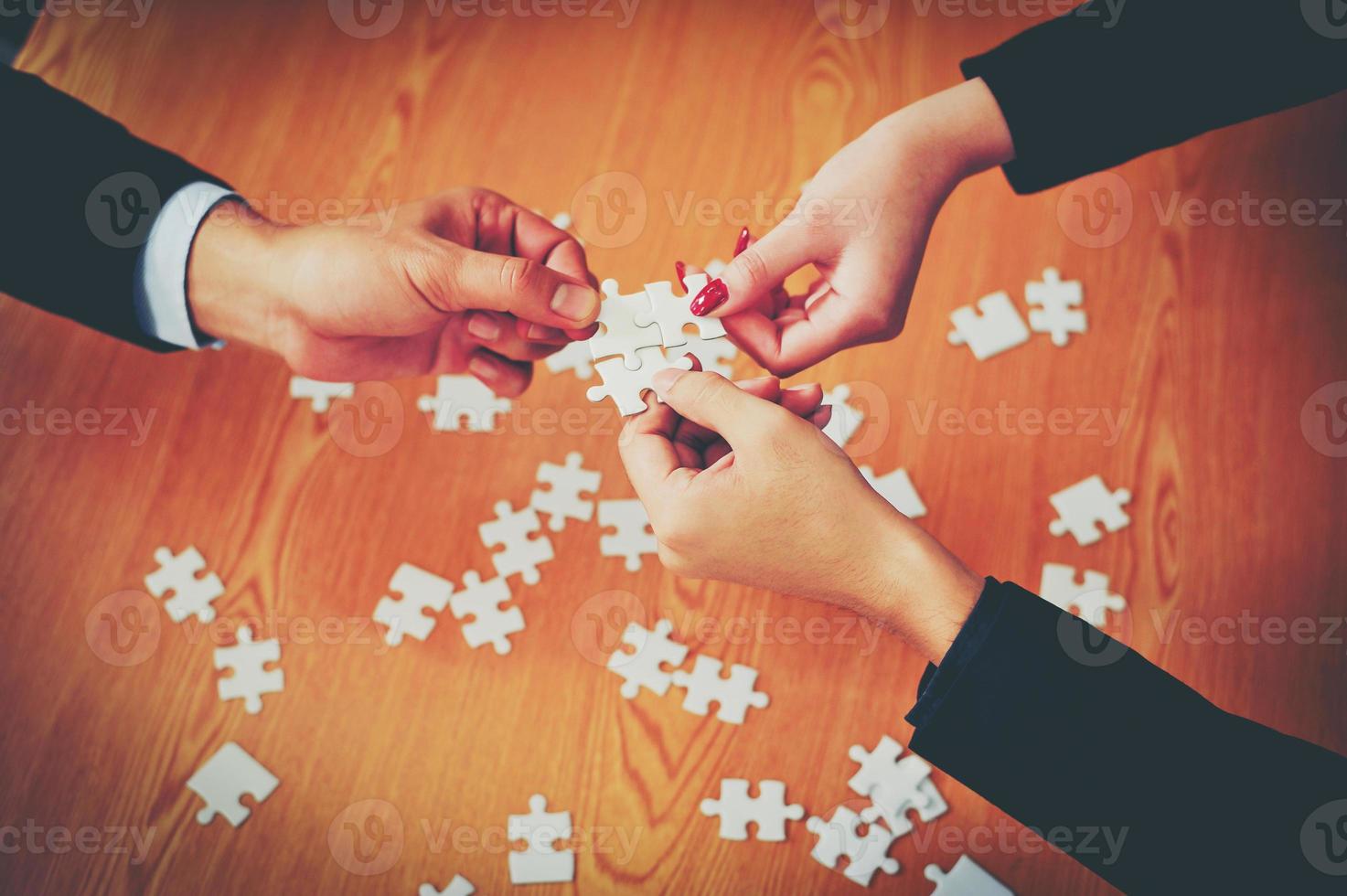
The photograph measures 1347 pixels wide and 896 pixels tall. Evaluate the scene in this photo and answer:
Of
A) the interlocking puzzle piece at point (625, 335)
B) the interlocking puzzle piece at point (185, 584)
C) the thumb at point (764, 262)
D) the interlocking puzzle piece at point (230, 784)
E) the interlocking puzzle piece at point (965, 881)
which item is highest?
the thumb at point (764, 262)

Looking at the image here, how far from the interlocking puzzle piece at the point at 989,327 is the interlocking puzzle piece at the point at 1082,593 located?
42 centimetres

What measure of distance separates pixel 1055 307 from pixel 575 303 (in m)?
0.94

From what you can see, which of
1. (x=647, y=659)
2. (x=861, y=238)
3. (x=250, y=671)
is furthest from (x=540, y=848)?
(x=861, y=238)

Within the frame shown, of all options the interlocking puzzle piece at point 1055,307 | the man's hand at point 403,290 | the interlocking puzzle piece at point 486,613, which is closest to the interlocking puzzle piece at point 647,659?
the interlocking puzzle piece at point 486,613

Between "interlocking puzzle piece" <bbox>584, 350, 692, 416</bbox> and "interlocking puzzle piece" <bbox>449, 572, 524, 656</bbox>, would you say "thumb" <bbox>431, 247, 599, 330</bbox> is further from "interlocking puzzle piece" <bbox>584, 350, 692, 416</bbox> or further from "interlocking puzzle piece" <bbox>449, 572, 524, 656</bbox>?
"interlocking puzzle piece" <bbox>449, 572, 524, 656</bbox>

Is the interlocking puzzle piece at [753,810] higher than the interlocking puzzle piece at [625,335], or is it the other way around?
the interlocking puzzle piece at [625,335]

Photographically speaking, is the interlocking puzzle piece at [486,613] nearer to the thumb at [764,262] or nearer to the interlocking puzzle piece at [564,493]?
the interlocking puzzle piece at [564,493]

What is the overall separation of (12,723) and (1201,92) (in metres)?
2.28

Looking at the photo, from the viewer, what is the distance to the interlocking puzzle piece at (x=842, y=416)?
5.15 ft

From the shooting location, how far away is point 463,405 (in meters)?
1.65

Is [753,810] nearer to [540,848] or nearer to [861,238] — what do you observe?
[540,848]

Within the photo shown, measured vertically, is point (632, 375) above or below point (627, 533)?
above

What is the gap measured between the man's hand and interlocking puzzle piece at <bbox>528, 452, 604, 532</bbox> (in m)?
0.18

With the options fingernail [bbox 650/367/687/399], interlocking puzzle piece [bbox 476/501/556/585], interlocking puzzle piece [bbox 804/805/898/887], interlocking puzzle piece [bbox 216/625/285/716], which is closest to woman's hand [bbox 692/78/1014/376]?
fingernail [bbox 650/367/687/399]
